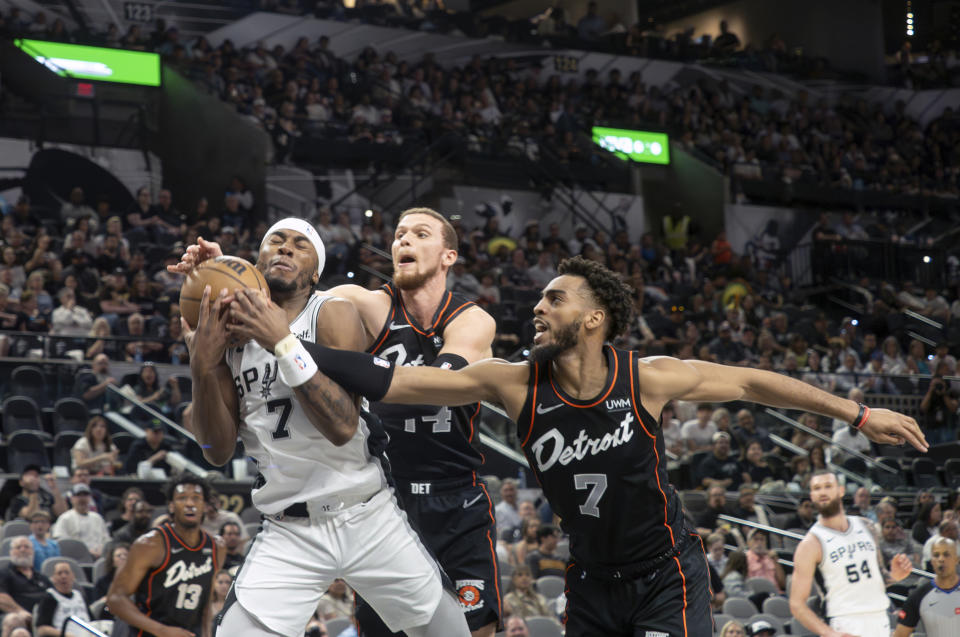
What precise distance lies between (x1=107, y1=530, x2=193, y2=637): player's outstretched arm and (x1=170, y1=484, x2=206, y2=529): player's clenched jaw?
0.61 ft

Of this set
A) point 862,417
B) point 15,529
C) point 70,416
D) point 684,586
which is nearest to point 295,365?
point 684,586

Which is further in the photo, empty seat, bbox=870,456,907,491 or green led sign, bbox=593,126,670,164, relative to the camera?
green led sign, bbox=593,126,670,164

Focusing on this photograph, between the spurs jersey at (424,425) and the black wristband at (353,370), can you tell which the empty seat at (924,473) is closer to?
the spurs jersey at (424,425)

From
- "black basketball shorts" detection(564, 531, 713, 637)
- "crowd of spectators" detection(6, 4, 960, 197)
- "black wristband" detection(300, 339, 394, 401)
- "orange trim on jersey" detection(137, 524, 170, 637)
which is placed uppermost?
"crowd of spectators" detection(6, 4, 960, 197)

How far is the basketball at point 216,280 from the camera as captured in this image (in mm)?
4254

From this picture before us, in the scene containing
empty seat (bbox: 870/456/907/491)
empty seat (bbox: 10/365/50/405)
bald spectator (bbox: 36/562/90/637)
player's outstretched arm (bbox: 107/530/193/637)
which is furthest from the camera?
empty seat (bbox: 870/456/907/491)

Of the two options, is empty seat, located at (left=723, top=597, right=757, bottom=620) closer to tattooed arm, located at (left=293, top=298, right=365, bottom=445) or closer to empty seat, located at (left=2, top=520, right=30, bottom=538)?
empty seat, located at (left=2, top=520, right=30, bottom=538)

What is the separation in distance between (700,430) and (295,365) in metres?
10.3

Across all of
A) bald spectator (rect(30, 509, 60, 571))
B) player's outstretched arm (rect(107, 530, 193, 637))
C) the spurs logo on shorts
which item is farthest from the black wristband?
bald spectator (rect(30, 509, 60, 571))

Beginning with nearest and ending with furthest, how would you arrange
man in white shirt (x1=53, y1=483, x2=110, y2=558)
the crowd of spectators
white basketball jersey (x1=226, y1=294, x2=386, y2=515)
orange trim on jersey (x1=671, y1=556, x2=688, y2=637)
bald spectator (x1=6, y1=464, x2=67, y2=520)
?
white basketball jersey (x1=226, y1=294, x2=386, y2=515)
orange trim on jersey (x1=671, y1=556, x2=688, y2=637)
man in white shirt (x1=53, y1=483, x2=110, y2=558)
bald spectator (x1=6, y1=464, x2=67, y2=520)
the crowd of spectators

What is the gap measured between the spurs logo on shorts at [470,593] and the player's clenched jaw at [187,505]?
254 cm

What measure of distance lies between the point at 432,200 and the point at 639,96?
7.42 metres

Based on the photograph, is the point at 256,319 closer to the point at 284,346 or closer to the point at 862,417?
the point at 284,346

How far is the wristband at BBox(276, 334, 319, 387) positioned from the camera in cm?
412
